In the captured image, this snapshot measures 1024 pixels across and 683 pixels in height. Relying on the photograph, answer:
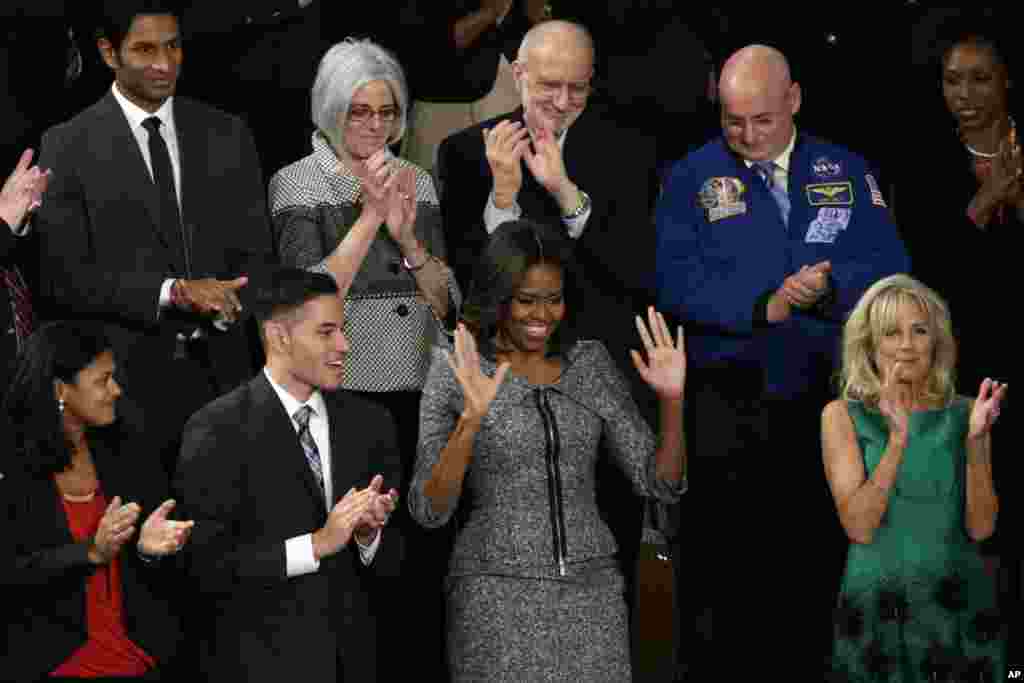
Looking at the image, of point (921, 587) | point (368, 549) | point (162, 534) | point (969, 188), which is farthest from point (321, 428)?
point (969, 188)

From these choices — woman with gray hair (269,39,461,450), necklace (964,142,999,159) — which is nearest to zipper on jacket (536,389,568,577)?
woman with gray hair (269,39,461,450)

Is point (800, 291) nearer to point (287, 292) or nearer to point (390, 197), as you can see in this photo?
point (390, 197)

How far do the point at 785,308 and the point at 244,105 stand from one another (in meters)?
1.89

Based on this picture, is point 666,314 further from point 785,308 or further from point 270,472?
point 270,472

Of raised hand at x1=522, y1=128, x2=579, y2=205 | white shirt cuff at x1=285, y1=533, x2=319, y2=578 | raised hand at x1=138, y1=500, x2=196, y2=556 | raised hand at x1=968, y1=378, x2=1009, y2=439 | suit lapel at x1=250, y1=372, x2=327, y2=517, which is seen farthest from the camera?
raised hand at x1=522, y1=128, x2=579, y2=205

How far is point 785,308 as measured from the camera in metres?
5.99

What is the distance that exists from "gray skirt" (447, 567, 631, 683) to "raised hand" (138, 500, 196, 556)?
2.87 feet

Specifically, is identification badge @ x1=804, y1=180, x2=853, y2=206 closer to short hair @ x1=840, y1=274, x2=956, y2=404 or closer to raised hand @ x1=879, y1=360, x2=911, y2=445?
short hair @ x1=840, y1=274, x2=956, y2=404

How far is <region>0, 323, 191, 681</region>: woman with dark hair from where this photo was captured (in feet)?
16.4

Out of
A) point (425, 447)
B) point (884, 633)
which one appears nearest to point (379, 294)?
point (425, 447)

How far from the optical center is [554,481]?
216 inches

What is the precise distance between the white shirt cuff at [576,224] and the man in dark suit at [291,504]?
3.27 feet

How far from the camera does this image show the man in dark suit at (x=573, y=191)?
6.01 metres

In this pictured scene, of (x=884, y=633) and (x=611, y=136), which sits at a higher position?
(x=611, y=136)
